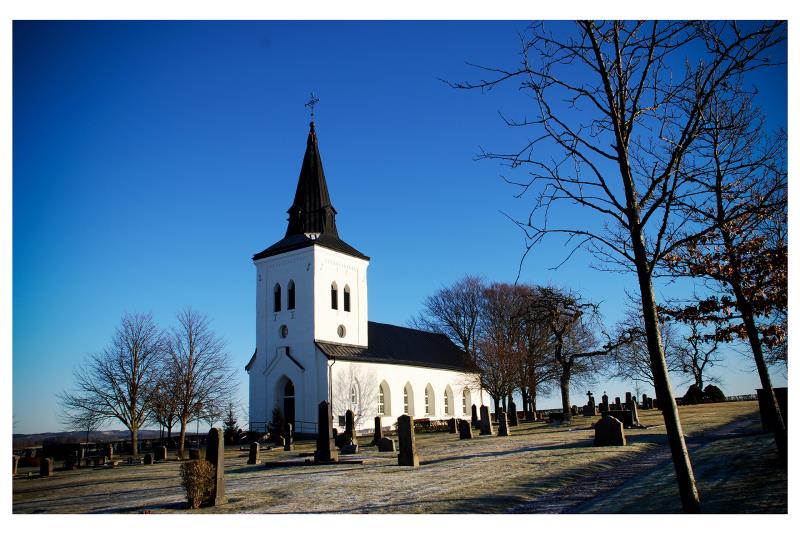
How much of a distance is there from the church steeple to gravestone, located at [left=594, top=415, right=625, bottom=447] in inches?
982

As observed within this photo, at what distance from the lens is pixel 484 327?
48875 millimetres

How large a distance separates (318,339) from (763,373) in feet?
90.7

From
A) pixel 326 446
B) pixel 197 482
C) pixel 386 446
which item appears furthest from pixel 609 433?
pixel 197 482

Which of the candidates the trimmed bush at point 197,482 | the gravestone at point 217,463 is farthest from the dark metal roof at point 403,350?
the trimmed bush at point 197,482

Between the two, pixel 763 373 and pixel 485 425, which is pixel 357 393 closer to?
pixel 485 425

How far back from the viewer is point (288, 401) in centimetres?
3600

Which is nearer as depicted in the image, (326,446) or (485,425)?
(326,446)

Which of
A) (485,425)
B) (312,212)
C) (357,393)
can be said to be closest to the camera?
(485,425)

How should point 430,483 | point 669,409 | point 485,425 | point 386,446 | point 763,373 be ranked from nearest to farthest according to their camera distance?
point 669,409 < point 763,373 < point 430,483 < point 386,446 < point 485,425

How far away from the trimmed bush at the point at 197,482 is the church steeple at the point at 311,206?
93.8ft

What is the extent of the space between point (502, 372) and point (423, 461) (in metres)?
21.0

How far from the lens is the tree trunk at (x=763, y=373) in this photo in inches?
396

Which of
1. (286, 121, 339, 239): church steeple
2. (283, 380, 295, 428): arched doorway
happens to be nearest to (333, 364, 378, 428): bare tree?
(283, 380, 295, 428): arched doorway

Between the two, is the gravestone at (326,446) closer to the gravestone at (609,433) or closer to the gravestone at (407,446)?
the gravestone at (407,446)
